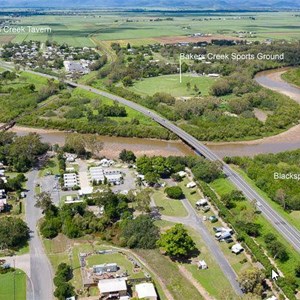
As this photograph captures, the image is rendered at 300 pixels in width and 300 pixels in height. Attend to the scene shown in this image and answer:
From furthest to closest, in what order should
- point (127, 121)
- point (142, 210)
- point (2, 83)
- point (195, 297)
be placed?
point (2, 83)
point (127, 121)
point (142, 210)
point (195, 297)

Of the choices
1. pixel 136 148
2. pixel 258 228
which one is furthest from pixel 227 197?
pixel 136 148

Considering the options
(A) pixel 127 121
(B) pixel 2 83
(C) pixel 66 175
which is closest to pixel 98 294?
(C) pixel 66 175

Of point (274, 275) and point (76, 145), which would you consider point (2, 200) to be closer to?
point (76, 145)

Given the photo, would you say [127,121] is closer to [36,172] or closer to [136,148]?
[136,148]

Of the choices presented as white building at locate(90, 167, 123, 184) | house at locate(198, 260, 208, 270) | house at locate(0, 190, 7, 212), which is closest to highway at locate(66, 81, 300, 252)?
house at locate(198, 260, 208, 270)

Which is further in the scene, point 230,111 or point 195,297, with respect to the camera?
point 230,111

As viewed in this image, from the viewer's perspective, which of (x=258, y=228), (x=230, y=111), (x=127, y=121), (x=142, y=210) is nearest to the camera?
(x=258, y=228)

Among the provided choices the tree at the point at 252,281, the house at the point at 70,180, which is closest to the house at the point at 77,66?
the house at the point at 70,180
